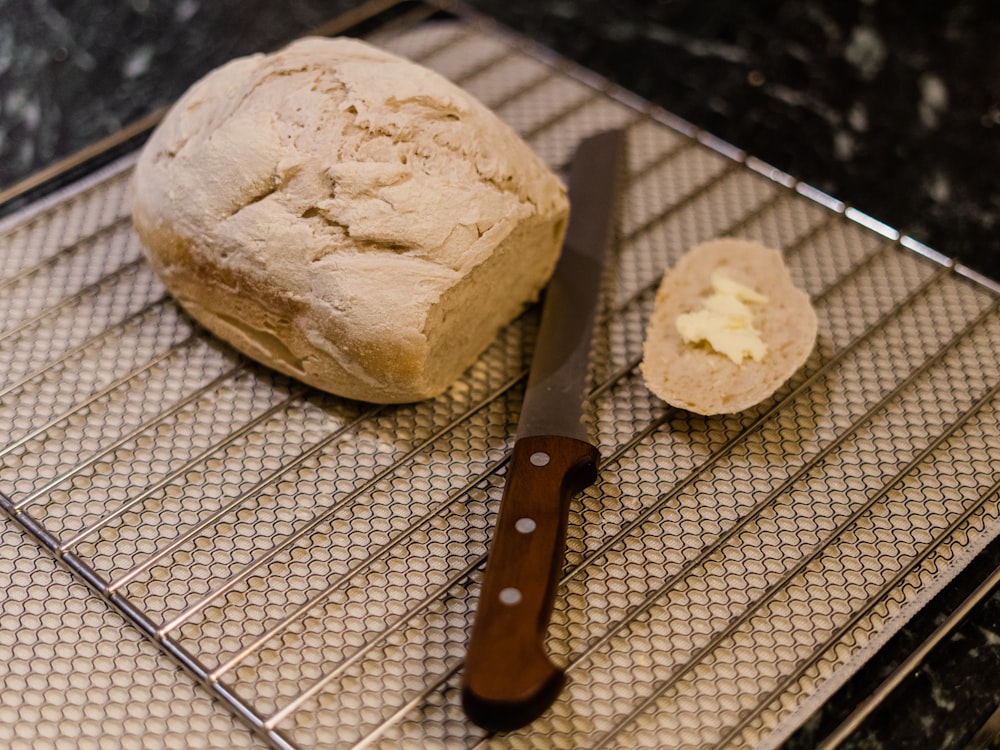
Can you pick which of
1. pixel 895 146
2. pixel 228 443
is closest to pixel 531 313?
pixel 228 443

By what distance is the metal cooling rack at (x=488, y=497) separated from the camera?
3.86ft

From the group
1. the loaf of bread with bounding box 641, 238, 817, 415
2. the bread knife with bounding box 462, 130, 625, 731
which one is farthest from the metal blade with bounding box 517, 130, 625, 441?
the loaf of bread with bounding box 641, 238, 817, 415

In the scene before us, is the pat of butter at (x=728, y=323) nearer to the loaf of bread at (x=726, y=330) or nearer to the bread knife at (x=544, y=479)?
the loaf of bread at (x=726, y=330)

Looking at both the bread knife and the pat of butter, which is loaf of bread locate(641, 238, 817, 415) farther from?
the bread knife

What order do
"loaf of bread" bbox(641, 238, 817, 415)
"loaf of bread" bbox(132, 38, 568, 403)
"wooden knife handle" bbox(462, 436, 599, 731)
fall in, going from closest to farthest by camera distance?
1. "wooden knife handle" bbox(462, 436, 599, 731)
2. "loaf of bread" bbox(132, 38, 568, 403)
3. "loaf of bread" bbox(641, 238, 817, 415)

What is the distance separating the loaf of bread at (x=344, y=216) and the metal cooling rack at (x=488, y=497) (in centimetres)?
12

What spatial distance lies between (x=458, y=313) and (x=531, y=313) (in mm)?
259

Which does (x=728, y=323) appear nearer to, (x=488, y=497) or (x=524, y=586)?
(x=488, y=497)

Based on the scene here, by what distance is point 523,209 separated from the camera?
144cm

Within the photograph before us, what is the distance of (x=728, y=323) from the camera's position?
150cm

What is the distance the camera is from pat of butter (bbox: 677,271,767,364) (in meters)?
1.47

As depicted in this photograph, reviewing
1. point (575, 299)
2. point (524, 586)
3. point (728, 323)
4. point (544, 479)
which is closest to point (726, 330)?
point (728, 323)

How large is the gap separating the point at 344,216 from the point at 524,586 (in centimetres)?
57

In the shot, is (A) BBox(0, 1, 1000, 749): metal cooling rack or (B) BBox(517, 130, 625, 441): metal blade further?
(B) BBox(517, 130, 625, 441): metal blade
